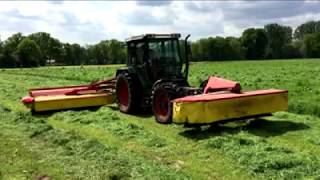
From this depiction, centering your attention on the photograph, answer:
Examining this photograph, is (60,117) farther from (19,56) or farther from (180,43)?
(19,56)

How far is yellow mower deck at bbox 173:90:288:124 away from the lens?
9.68 metres

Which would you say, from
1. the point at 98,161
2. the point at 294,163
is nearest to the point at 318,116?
the point at 294,163

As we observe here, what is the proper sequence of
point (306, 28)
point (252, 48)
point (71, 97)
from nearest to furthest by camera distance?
point (71, 97) → point (252, 48) → point (306, 28)

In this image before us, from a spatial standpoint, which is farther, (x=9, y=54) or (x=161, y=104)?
(x=9, y=54)

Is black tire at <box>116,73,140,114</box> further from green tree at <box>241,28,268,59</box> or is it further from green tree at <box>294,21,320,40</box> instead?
green tree at <box>294,21,320,40</box>

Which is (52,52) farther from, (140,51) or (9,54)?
(140,51)

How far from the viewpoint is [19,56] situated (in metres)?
97.4

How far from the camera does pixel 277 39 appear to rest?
110250 mm

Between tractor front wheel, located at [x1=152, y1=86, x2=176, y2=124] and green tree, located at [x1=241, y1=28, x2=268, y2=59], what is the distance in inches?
3405

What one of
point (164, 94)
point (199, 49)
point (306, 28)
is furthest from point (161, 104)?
point (306, 28)

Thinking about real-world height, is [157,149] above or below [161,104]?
below

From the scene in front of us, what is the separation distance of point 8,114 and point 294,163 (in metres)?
9.62

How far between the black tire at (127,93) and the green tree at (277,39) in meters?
84.5

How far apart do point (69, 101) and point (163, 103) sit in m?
4.13
